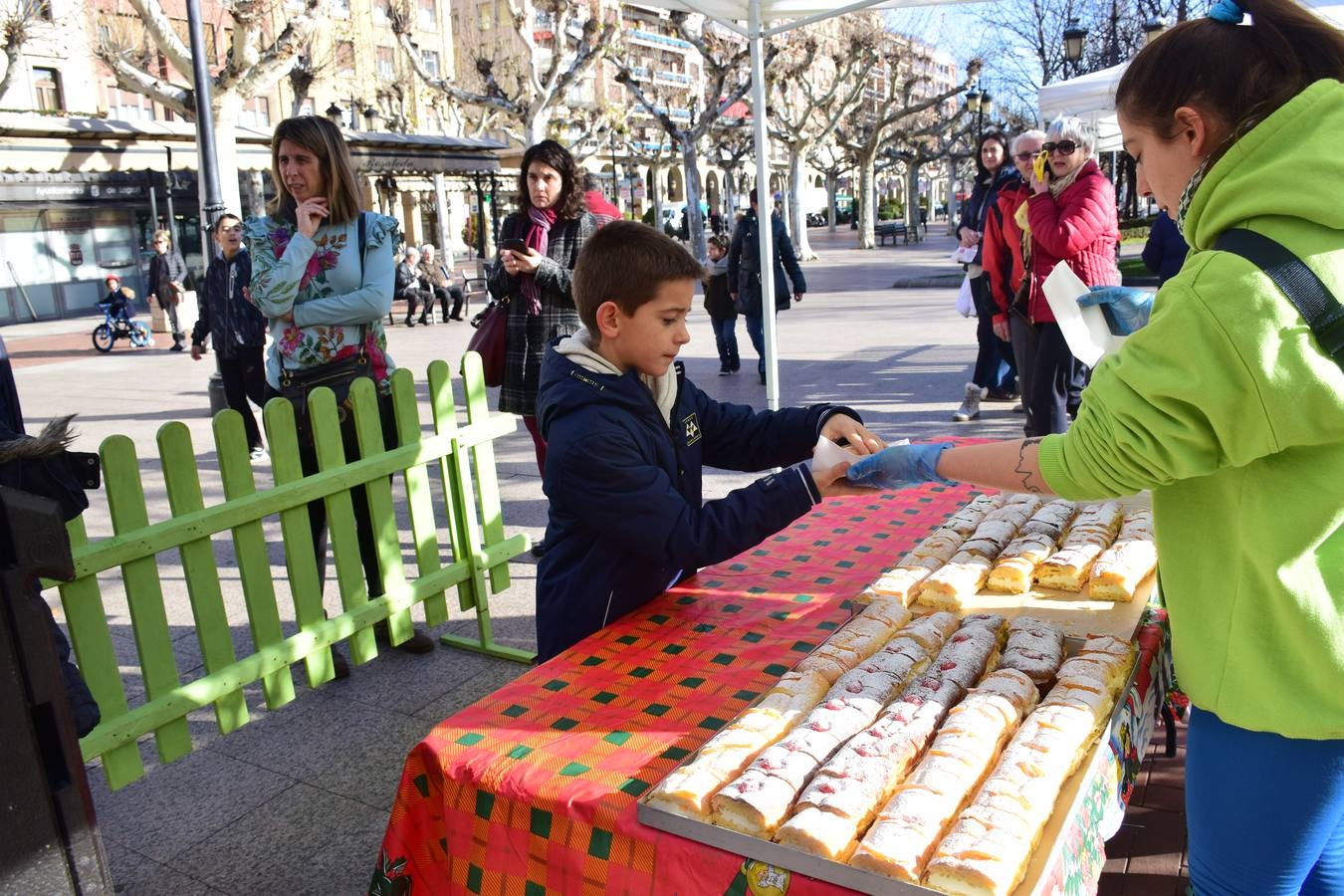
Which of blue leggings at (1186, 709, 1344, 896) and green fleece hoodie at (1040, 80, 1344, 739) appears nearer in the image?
green fleece hoodie at (1040, 80, 1344, 739)

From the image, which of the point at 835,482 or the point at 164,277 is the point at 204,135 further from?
the point at 835,482

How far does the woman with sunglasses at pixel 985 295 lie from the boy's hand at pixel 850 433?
524 centimetres

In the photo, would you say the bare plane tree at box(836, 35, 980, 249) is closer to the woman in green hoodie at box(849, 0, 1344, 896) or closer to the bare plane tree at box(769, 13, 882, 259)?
the bare plane tree at box(769, 13, 882, 259)

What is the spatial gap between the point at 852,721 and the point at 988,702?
0.75 feet

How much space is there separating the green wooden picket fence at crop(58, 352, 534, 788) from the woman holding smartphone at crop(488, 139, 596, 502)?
0.50 metres

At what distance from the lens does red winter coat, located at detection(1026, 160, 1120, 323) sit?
5.49 m

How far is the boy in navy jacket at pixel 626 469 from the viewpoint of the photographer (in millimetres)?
2262

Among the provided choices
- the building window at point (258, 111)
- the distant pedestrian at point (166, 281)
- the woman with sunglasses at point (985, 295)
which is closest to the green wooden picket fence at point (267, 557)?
the woman with sunglasses at point (985, 295)

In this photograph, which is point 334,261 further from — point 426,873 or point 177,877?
point 426,873

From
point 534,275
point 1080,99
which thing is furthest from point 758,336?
point 534,275

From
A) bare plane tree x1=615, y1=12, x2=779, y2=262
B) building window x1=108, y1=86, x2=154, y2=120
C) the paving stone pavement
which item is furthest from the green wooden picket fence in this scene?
building window x1=108, y1=86, x2=154, y2=120

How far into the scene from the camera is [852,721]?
1724 mm

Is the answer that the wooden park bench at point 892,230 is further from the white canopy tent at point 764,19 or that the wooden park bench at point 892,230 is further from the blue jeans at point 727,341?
the white canopy tent at point 764,19

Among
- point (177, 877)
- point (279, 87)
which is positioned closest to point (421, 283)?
point (177, 877)
